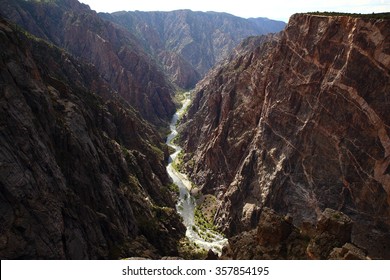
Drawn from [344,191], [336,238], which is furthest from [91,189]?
[344,191]

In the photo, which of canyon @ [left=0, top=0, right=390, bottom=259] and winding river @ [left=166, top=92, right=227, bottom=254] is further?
winding river @ [left=166, top=92, right=227, bottom=254]

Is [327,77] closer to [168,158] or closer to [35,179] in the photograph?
[35,179]

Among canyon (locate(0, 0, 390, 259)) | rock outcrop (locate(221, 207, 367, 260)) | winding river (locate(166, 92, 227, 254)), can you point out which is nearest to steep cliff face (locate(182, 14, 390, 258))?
canyon (locate(0, 0, 390, 259))

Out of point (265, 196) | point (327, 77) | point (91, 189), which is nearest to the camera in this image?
point (91, 189)

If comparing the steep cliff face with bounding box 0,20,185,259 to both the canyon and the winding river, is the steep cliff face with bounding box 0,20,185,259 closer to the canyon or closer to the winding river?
the canyon

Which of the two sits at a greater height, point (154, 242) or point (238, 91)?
point (238, 91)

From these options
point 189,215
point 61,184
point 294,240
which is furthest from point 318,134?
point 61,184
